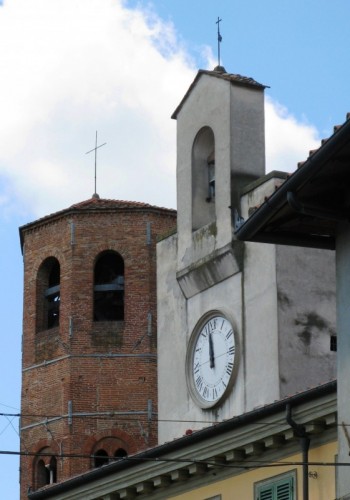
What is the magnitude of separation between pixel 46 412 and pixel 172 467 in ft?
63.6

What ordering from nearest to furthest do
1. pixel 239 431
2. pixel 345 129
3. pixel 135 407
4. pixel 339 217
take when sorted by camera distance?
pixel 345 129 < pixel 339 217 < pixel 239 431 < pixel 135 407

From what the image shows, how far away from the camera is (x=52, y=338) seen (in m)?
47.9

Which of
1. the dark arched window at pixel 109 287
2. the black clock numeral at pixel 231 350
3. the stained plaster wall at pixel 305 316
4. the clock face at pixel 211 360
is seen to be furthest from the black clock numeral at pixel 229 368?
the dark arched window at pixel 109 287

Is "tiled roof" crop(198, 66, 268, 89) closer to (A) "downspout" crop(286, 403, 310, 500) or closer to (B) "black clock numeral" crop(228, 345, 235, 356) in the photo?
(B) "black clock numeral" crop(228, 345, 235, 356)

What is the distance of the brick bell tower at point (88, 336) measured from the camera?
47.2 meters

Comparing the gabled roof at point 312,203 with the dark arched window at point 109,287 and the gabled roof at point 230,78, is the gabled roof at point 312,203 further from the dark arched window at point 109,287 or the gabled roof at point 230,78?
the dark arched window at point 109,287

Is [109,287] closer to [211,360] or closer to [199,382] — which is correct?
[199,382]

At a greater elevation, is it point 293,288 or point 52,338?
point 52,338

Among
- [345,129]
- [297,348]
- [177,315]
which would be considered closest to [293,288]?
[297,348]

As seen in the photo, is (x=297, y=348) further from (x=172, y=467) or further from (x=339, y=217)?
(x=339, y=217)

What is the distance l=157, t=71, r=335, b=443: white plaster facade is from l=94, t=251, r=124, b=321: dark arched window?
11022 mm

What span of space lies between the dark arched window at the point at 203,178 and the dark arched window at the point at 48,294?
479 inches

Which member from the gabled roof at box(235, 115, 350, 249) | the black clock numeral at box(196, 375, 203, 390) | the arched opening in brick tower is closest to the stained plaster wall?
the black clock numeral at box(196, 375, 203, 390)

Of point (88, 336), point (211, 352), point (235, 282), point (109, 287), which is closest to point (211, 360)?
point (211, 352)
